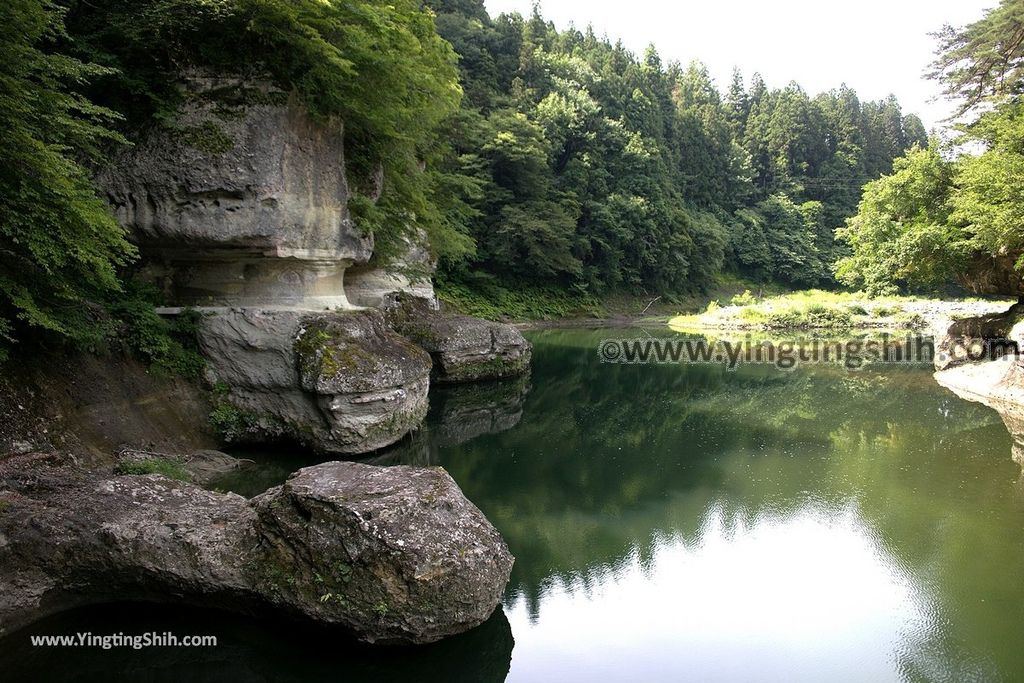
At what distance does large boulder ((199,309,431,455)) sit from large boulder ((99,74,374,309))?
743 mm

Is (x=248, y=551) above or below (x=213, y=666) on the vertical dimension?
above

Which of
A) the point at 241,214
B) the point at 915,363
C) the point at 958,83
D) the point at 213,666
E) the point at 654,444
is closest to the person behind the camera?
the point at 213,666

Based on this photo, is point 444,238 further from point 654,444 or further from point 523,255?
point 523,255

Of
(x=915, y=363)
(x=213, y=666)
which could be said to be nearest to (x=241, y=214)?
(x=213, y=666)

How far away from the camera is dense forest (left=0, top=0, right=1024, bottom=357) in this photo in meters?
6.56

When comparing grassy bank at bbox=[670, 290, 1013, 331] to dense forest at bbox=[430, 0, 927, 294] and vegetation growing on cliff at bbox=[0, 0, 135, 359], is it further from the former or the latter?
vegetation growing on cliff at bbox=[0, 0, 135, 359]

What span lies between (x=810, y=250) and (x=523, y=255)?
32416mm

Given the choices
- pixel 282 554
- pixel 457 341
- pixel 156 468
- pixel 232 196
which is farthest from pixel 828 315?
pixel 282 554

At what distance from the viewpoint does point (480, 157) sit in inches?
1399

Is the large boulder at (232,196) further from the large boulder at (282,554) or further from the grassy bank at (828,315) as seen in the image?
the grassy bank at (828,315)

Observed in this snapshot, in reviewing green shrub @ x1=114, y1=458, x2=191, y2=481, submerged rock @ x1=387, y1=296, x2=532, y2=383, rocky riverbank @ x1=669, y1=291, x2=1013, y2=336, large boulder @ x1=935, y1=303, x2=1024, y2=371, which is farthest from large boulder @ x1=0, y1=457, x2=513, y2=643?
rocky riverbank @ x1=669, y1=291, x2=1013, y2=336

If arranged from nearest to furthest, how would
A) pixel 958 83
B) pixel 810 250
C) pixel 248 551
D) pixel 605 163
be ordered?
pixel 248 551 → pixel 958 83 → pixel 605 163 → pixel 810 250

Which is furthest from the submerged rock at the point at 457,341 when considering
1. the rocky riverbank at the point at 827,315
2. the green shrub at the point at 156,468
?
the rocky riverbank at the point at 827,315

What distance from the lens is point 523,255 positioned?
3762cm
